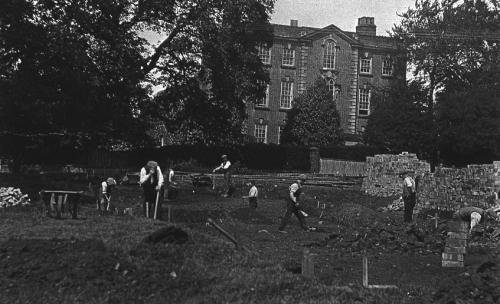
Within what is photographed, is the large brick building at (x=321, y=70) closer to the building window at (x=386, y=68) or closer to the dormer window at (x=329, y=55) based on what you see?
the dormer window at (x=329, y=55)

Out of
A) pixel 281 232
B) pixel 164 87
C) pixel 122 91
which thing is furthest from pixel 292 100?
pixel 281 232

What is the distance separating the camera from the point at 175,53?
42.7 meters

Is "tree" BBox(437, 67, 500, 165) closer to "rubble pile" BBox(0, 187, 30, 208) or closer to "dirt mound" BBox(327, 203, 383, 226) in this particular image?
"dirt mound" BBox(327, 203, 383, 226)

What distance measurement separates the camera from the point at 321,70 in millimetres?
76125

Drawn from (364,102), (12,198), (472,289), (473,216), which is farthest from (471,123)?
(472,289)

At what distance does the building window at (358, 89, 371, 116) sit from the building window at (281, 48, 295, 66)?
775 cm

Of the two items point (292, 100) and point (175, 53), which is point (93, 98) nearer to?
point (175, 53)

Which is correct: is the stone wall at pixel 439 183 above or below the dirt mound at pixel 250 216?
above

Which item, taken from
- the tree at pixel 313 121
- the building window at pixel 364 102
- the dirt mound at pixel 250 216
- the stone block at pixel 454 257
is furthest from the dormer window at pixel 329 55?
the stone block at pixel 454 257

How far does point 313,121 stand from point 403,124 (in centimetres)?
784

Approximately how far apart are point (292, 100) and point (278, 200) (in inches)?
1561

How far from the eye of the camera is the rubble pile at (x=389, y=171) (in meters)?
41.6

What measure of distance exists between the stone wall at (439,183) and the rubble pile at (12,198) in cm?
1629

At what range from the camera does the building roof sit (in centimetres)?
7525
